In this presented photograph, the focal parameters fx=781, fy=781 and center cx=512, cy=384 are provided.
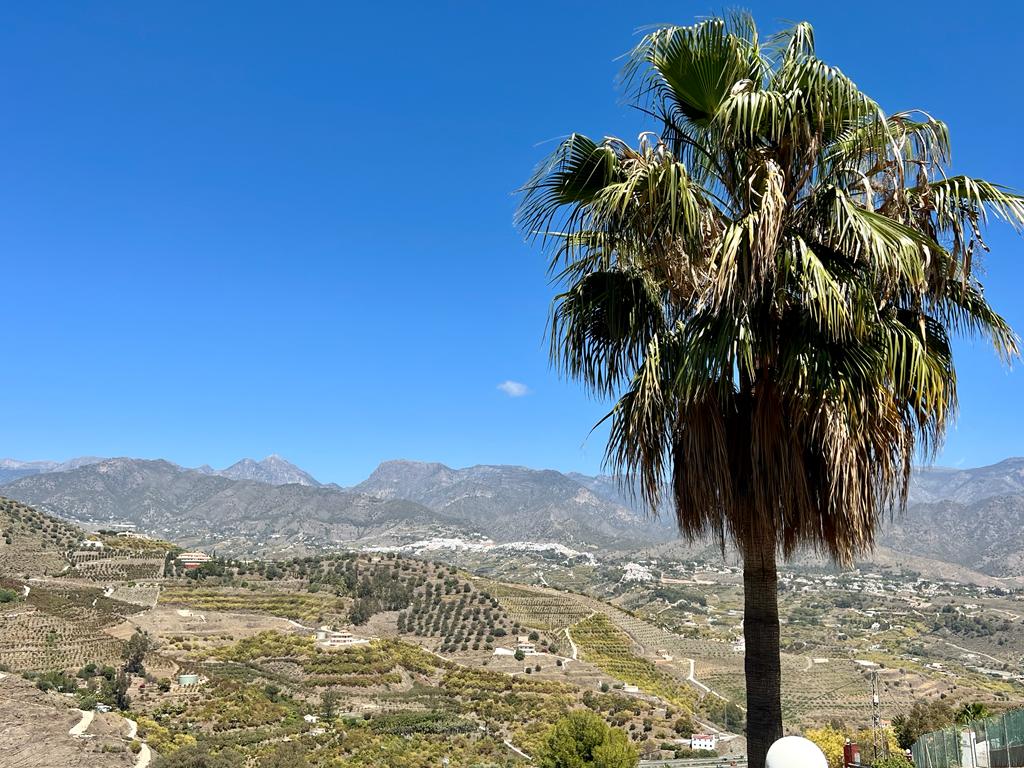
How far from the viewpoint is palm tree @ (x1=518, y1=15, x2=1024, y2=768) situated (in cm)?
454

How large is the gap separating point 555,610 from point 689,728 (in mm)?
44061

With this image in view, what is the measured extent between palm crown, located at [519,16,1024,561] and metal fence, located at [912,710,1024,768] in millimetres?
8737

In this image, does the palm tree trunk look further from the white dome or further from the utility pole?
the utility pole

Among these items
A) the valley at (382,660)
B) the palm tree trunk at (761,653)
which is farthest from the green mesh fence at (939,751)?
the palm tree trunk at (761,653)

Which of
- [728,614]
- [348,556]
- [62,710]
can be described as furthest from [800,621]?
[62,710]

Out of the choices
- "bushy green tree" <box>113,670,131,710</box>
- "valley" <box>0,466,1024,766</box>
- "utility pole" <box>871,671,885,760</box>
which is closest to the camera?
"utility pole" <box>871,671,885,760</box>

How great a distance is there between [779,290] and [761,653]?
7.46 feet

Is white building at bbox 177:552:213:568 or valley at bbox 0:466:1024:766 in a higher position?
white building at bbox 177:552:213:568

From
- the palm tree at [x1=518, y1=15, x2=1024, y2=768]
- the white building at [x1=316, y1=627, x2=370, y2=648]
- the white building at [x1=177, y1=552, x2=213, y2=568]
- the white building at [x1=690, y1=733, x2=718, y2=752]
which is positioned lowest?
the white building at [x1=690, y1=733, x2=718, y2=752]

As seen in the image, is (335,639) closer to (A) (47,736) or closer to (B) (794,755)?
(A) (47,736)

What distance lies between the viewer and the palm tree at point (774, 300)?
14.9ft

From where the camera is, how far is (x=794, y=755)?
3877 mm

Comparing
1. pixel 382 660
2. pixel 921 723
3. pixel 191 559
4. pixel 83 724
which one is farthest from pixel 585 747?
pixel 191 559

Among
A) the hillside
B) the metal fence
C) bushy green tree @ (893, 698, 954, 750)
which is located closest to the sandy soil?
the metal fence
